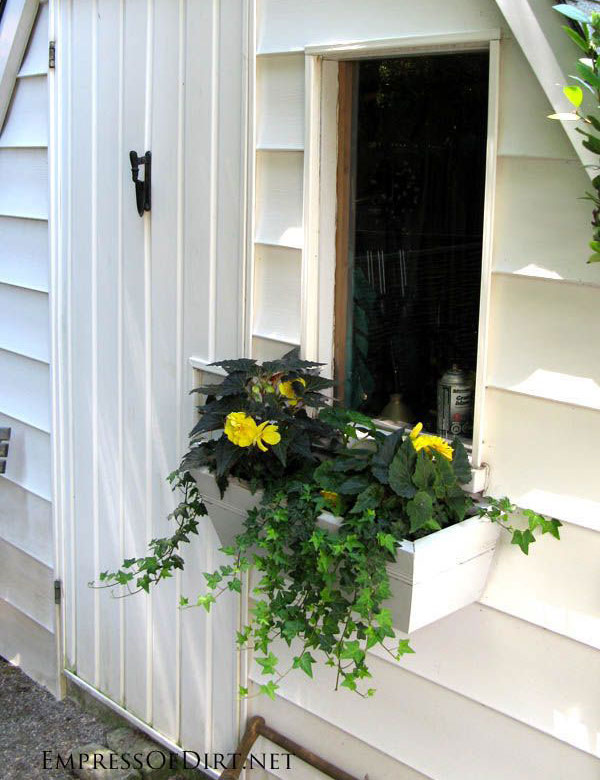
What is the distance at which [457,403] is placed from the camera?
253 cm

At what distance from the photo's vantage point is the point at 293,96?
2732 millimetres

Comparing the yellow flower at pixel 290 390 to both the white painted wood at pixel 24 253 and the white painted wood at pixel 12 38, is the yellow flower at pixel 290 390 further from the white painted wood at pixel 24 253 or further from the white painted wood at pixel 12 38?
the white painted wood at pixel 12 38

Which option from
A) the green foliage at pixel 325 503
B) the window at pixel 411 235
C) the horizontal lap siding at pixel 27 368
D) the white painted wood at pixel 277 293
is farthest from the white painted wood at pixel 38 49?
the green foliage at pixel 325 503

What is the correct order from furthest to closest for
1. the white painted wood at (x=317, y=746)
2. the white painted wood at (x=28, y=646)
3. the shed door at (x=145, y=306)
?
the white painted wood at (x=28, y=646)
the shed door at (x=145, y=306)
the white painted wood at (x=317, y=746)

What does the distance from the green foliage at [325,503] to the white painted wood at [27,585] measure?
1712 mm

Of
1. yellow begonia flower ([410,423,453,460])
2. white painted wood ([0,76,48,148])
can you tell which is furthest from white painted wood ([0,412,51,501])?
yellow begonia flower ([410,423,453,460])

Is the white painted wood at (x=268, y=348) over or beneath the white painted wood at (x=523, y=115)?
beneath

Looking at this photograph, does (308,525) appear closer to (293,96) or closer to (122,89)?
(293,96)

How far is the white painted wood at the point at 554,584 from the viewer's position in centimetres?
224

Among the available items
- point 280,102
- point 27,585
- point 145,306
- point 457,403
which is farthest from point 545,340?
point 27,585

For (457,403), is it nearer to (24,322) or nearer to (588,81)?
(588,81)

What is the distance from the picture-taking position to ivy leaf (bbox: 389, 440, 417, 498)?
89.5 inches

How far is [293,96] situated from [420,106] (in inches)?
15.0

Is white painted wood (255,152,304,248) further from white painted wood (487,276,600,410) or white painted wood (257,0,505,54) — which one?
white painted wood (487,276,600,410)
